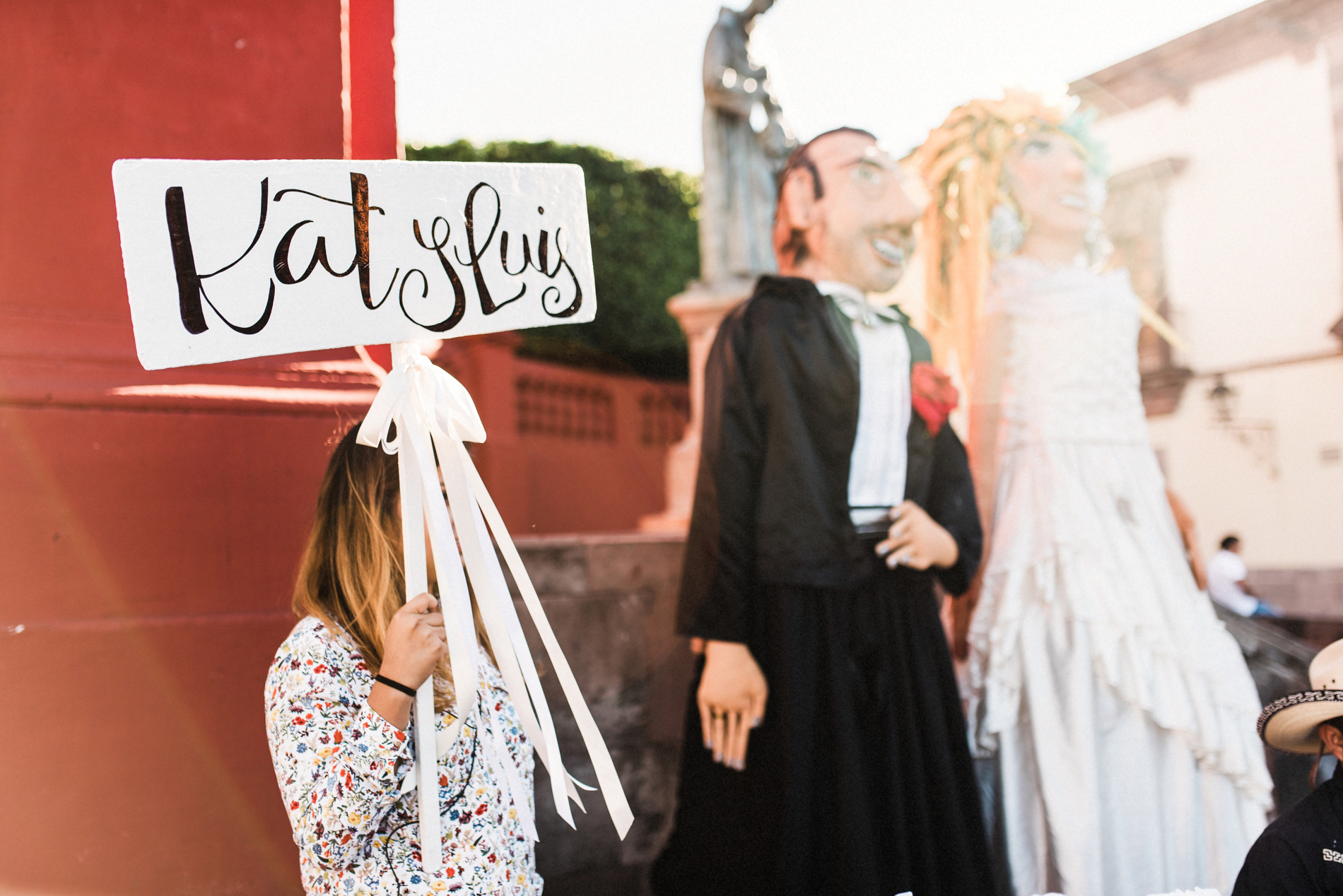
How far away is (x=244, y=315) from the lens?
4.51 ft

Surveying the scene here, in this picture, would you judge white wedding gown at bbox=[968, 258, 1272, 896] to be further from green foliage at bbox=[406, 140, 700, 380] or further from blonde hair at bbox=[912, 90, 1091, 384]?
green foliage at bbox=[406, 140, 700, 380]

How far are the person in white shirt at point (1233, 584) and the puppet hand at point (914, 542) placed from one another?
1.20m

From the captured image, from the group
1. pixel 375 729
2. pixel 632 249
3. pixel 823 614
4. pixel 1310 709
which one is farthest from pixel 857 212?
pixel 632 249

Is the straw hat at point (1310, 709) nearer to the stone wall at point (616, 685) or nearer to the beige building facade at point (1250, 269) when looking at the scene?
the stone wall at point (616, 685)

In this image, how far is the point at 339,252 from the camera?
Answer: 4.75 feet

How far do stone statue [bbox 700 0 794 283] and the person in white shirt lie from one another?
1930mm

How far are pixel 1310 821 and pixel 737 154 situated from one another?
2.96m

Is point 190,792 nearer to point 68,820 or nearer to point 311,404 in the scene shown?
point 68,820

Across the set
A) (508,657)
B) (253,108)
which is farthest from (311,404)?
(508,657)

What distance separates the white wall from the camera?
3.18 meters

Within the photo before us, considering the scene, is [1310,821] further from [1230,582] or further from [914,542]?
[1230,582]

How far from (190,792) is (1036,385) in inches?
84.8

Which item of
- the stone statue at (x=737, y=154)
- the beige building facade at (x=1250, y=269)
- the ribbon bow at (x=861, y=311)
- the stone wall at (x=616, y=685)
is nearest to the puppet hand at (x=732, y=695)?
the stone wall at (x=616, y=685)

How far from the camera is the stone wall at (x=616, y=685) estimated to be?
8.29 ft
